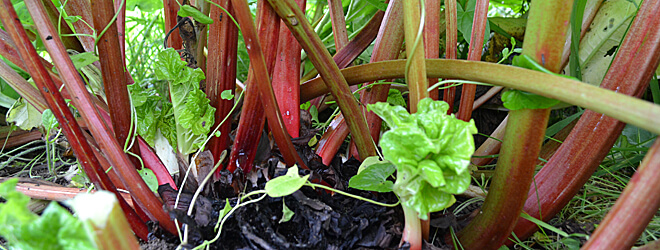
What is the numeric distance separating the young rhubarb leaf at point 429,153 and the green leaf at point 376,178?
0.08 metres

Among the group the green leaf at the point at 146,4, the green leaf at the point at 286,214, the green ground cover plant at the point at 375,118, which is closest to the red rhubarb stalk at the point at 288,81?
the green ground cover plant at the point at 375,118

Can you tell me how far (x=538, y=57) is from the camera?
455 millimetres

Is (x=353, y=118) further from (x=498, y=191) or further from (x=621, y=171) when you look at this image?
(x=621, y=171)

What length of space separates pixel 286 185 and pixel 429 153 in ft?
0.59

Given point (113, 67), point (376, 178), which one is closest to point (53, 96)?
point (113, 67)

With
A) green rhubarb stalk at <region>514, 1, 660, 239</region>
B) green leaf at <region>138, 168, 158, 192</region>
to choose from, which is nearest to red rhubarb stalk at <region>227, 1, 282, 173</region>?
green leaf at <region>138, 168, 158, 192</region>

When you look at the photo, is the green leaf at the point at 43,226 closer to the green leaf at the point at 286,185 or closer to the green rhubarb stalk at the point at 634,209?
the green leaf at the point at 286,185

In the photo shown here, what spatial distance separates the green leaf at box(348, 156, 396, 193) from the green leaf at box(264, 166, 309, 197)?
90mm

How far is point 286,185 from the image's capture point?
1.57 feet

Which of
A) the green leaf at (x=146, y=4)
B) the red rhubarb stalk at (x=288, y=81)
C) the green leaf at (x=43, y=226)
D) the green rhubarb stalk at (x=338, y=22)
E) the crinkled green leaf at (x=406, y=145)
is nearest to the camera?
the green leaf at (x=43, y=226)

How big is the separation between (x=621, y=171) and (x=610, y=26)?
339 mm

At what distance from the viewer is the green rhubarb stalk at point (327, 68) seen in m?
0.54

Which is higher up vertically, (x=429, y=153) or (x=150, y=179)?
(x=429, y=153)

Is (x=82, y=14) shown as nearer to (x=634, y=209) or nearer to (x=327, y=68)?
(x=327, y=68)
